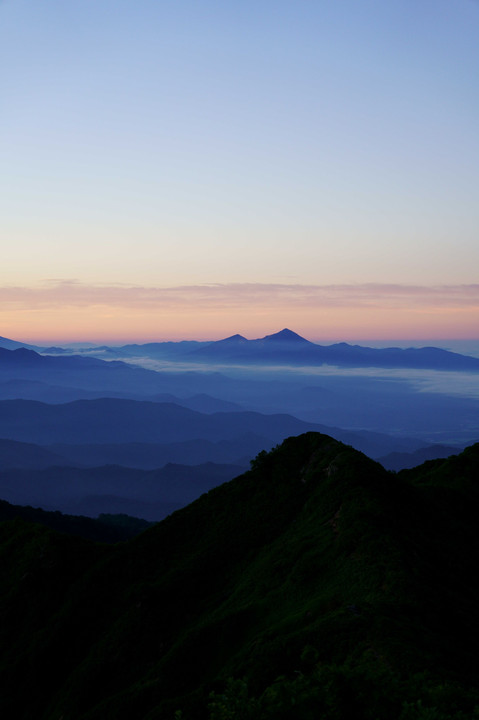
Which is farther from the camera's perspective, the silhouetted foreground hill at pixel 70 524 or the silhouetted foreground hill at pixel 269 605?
the silhouetted foreground hill at pixel 70 524

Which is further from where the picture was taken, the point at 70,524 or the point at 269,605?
the point at 70,524

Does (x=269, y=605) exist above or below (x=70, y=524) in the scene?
above

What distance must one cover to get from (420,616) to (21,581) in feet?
126

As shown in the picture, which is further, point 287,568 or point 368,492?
point 368,492

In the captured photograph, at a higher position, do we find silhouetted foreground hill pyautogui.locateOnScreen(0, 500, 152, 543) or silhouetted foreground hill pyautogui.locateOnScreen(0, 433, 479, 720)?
silhouetted foreground hill pyautogui.locateOnScreen(0, 433, 479, 720)

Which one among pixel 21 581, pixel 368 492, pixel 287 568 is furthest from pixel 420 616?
pixel 21 581

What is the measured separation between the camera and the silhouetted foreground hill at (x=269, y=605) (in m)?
20.0

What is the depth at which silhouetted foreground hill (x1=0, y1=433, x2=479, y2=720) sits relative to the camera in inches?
786

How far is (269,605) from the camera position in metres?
32.9

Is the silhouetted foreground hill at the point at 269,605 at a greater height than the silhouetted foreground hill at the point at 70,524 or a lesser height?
greater

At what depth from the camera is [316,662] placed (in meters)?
22.7

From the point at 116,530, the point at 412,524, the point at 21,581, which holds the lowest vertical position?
the point at 116,530

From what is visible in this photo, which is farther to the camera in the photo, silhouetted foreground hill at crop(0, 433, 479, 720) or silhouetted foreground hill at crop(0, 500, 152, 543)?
silhouetted foreground hill at crop(0, 500, 152, 543)

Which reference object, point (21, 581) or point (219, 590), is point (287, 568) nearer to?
point (219, 590)
